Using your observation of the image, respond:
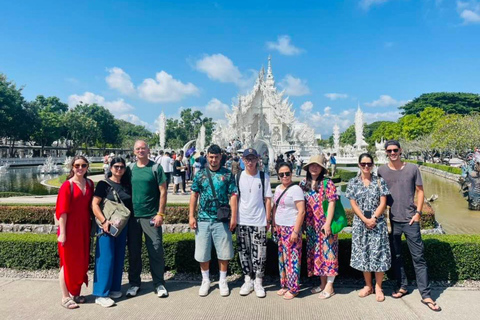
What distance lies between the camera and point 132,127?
9988 cm

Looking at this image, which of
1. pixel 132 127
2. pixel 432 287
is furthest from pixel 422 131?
pixel 132 127

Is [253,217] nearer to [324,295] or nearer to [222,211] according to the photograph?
[222,211]

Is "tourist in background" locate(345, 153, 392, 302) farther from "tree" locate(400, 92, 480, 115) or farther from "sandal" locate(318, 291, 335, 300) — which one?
"tree" locate(400, 92, 480, 115)

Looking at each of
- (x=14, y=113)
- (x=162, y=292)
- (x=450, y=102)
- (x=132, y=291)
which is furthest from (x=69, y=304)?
(x=450, y=102)

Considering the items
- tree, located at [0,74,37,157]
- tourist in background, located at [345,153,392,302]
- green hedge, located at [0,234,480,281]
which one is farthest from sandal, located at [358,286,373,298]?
tree, located at [0,74,37,157]

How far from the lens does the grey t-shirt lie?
4461mm

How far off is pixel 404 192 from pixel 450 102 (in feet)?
252

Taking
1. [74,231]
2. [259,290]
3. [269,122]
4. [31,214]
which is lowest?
Result: [259,290]

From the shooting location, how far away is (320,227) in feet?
14.8

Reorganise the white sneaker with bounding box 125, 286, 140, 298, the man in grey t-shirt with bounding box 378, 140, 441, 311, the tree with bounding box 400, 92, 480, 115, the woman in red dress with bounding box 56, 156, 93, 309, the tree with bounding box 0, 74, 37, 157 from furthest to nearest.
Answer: the tree with bounding box 400, 92, 480, 115
the tree with bounding box 0, 74, 37, 157
the white sneaker with bounding box 125, 286, 140, 298
the man in grey t-shirt with bounding box 378, 140, 441, 311
the woman in red dress with bounding box 56, 156, 93, 309

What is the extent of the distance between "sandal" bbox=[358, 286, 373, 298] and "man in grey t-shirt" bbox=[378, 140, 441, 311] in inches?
12.1

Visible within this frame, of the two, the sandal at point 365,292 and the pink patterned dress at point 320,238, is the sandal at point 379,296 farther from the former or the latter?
the pink patterned dress at point 320,238

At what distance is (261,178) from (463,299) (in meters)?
3.13

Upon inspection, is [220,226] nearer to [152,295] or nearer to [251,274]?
[251,274]
